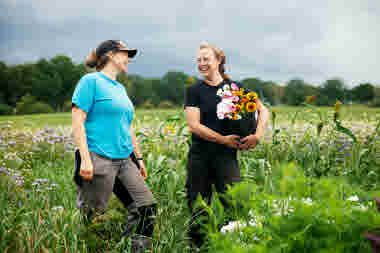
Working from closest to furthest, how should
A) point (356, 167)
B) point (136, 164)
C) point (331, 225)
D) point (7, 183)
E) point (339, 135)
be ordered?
1. point (331, 225)
2. point (136, 164)
3. point (7, 183)
4. point (356, 167)
5. point (339, 135)

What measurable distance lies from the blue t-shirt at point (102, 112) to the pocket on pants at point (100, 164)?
4 centimetres

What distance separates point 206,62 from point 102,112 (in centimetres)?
100

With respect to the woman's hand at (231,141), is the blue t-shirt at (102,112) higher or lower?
higher

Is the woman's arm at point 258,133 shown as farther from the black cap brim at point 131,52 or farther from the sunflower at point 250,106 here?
the black cap brim at point 131,52

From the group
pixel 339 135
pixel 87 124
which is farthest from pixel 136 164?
pixel 339 135

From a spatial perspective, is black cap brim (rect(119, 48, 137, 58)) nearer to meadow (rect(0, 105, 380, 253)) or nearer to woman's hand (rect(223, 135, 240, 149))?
woman's hand (rect(223, 135, 240, 149))

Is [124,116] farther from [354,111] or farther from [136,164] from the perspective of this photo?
[354,111]

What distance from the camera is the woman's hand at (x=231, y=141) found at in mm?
2555

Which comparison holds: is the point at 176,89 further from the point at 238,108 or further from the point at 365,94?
the point at 238,108

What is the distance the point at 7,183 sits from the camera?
354 centimetres

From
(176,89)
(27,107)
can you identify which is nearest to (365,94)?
(176,89)

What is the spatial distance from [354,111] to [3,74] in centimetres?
966

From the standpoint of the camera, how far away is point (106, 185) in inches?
91.4

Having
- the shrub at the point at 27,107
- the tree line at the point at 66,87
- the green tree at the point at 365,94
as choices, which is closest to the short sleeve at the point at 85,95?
the shrub at the point at 27,107
